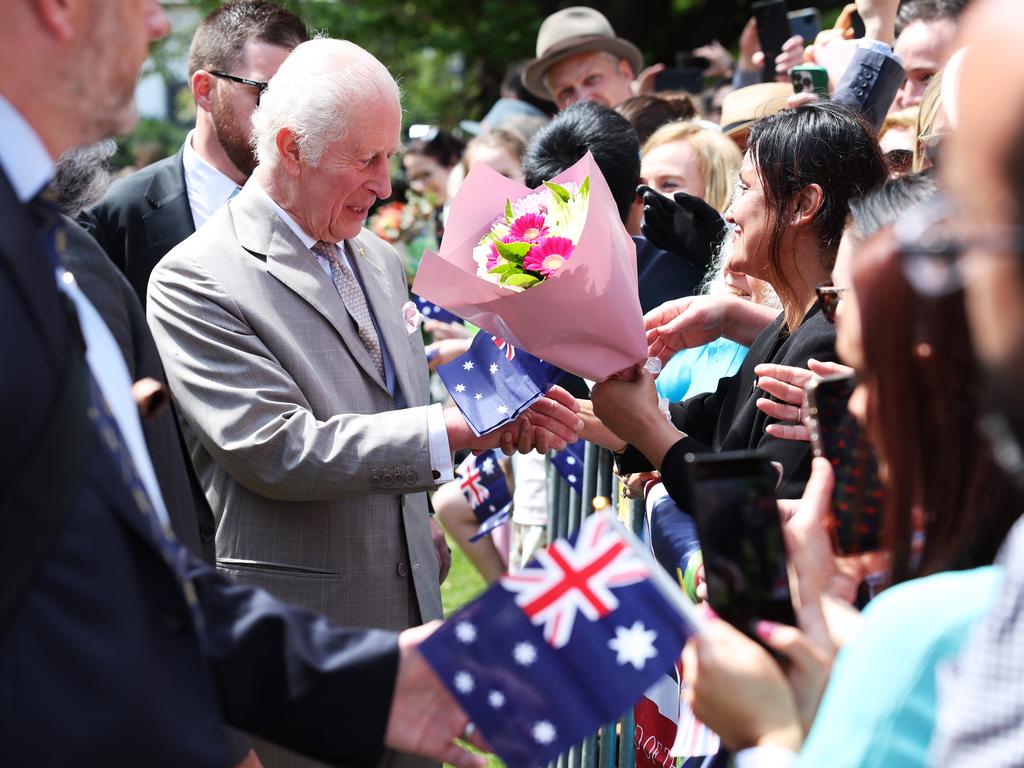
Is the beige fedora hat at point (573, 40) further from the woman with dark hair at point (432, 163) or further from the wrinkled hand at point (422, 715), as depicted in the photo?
the wrinkled hand at point (422, 715)

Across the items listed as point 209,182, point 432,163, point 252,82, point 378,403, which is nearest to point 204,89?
point 252,82

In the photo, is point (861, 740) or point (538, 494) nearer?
point (861, 740)

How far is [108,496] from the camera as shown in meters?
1.57

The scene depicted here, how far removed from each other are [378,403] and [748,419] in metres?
1.06

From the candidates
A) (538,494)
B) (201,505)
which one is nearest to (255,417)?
(201,505)

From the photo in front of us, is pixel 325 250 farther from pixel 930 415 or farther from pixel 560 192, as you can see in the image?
pixel 930 415

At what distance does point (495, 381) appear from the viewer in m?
3.20

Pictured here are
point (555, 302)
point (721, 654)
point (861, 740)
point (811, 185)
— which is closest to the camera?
point (861, 740)

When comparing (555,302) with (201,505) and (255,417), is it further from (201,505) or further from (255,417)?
(201,505)

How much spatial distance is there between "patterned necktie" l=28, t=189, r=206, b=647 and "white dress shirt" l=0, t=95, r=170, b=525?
22 millimetres

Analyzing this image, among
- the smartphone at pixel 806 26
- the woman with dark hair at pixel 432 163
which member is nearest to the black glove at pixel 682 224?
the smartphone at pixel 806 26

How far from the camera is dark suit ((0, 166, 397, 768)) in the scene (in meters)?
1.49

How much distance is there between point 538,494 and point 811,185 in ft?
8.92

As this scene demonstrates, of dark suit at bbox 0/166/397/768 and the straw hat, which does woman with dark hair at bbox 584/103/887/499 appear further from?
the straw hat
